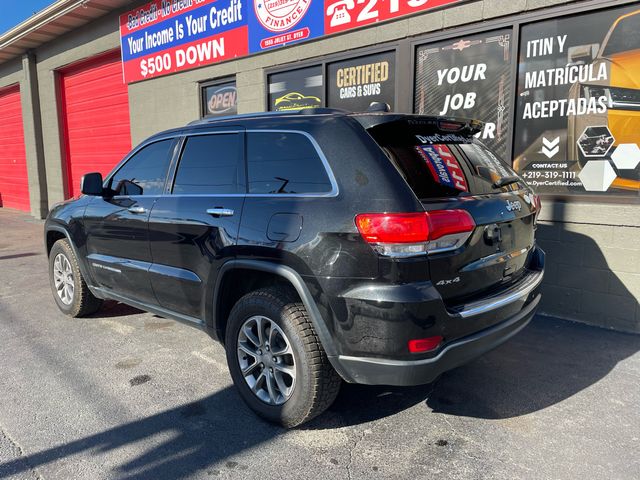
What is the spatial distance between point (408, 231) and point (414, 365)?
0.67m

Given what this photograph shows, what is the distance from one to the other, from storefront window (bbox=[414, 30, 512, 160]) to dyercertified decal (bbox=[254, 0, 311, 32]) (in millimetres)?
2038

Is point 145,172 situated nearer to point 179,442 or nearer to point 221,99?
point 179,442

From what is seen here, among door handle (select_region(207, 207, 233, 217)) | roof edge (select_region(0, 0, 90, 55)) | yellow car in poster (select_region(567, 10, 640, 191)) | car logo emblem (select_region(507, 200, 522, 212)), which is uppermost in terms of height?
roof edge (select_region(0, 0, 90, 55))

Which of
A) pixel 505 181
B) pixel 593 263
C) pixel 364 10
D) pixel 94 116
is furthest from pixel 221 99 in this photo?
pixel 505 181

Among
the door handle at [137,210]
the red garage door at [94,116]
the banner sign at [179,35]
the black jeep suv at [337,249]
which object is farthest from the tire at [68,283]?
the red garage door at [94,116]

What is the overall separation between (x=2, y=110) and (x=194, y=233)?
1687cm

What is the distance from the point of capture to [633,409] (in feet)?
10.6

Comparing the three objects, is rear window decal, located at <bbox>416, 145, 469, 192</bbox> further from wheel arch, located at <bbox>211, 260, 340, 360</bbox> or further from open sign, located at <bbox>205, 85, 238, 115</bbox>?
open sign, located at <bbox>205, 85, 238, 115</bbox>

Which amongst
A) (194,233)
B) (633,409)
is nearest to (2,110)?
(194,233)

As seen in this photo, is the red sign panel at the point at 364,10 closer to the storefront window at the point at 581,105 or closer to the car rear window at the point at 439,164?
the storefront window at the point at 581,105

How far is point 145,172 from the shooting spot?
414 centimetres

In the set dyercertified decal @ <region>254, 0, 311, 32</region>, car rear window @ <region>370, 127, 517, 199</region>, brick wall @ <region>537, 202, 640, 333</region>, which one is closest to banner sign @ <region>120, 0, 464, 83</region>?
dyercertified decal @ <region>254, 0, 311, 32</region>

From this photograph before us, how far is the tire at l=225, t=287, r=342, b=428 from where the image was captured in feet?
9.04

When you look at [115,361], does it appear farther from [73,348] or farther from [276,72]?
[276,72]
